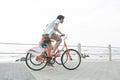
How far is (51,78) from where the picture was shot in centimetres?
620

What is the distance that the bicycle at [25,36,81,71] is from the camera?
766 centimetres

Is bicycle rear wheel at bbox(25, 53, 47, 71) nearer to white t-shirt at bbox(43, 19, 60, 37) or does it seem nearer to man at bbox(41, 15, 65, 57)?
man at bbox(41, 15, 65, 57)

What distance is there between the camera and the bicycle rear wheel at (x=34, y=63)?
7.65 meters

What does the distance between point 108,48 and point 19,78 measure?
10087mm

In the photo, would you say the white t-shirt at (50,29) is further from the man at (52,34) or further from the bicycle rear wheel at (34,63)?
the bicycle rear wheel at (34,63)

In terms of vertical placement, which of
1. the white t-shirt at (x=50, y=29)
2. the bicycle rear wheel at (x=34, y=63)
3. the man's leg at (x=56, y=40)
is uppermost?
the white t-shirt at (x=50, y=29)

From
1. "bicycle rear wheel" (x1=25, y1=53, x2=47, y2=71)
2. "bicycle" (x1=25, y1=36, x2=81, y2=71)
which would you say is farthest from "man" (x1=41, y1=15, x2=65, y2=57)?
"bicycle rear wheel" (x1=25, y1=53, x2=47, y2=71)

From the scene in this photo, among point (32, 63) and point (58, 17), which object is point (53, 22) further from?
point (32, 63)

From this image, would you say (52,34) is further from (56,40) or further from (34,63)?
(34,63)

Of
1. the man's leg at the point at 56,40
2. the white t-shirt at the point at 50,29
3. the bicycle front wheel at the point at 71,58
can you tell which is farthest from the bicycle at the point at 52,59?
the white t-shirt at the point at 50,29

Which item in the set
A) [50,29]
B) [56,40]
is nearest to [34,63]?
[56,40]

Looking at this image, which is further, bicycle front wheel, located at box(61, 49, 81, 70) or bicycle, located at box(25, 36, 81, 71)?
bicycle front wheel, located at box(61, 49, 81, 70)

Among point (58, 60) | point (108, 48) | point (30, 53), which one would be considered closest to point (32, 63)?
point (30, 53)

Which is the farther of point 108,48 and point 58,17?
point 108,48
